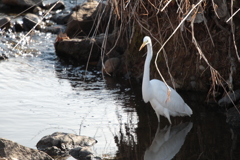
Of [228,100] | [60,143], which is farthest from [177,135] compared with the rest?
[60,143]

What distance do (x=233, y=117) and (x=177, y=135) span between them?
86 cm

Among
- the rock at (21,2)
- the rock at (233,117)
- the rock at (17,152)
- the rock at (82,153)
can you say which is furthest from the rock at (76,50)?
the rock at (21,2)

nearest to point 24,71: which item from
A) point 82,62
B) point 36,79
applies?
point 36,79

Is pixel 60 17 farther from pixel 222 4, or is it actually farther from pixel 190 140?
pixel 190 140

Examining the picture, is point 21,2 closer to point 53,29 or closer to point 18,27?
point 18,27

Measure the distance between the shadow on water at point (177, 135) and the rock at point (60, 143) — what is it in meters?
0.48

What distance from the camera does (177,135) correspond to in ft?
16.7

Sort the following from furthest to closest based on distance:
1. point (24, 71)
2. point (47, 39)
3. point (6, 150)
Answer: point (47, 39) → point (24, 71) → point (6, 150)

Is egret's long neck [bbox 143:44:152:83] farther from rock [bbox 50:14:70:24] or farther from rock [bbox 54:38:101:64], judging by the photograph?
rock [bbox 50:14:70:24]

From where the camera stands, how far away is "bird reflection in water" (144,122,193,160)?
445 cm

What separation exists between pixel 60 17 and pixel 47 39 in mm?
1943

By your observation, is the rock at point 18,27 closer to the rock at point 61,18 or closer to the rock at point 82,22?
the rock at point 61,18

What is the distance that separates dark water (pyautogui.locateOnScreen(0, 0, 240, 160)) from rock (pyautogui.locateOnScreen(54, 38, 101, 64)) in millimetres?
761

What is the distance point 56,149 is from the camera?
4.28 metres
